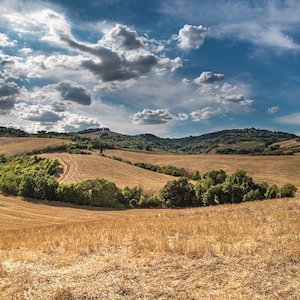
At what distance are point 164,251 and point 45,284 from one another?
15.2 feet

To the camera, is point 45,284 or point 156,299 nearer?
point 156,299

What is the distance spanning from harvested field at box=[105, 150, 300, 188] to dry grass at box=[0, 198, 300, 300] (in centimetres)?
8384

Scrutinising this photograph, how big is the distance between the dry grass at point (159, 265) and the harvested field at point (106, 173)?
69.1m

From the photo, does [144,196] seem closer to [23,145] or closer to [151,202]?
[151,202]

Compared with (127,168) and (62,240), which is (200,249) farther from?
(127,168)

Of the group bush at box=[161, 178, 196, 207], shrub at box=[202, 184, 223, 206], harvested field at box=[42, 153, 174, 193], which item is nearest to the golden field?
shrub at box=[202, 184, 223, 206]

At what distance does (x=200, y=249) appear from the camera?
13523 mm

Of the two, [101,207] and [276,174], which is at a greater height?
[276,174]

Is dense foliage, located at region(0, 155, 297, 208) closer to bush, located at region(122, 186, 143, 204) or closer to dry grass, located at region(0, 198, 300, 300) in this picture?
bush, located at region(122, 186, 143, 204)

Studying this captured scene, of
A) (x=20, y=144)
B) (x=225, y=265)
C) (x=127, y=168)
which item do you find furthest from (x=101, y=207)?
(x=20, y=144)

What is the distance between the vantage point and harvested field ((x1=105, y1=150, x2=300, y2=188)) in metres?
105

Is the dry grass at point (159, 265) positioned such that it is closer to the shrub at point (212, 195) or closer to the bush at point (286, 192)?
the shrub at point (212, 195)

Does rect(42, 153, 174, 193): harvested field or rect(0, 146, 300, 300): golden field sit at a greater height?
rect(42, 153, 174, 193): harvested field

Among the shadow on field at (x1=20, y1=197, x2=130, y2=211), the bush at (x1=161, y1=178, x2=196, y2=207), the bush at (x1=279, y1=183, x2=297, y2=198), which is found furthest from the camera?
the bush at (x1=161, y1=178, x2=196, y2=207)
